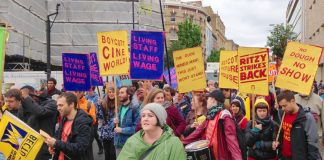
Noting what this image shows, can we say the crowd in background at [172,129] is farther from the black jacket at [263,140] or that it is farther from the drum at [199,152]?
the drum at [199,152]

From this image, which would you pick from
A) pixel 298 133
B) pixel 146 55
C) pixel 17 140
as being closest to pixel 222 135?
pixel 298 133

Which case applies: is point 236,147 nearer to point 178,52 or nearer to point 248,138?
point 248,138

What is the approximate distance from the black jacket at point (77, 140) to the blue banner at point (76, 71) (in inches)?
116

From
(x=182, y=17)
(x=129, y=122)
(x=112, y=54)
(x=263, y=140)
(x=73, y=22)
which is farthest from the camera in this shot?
(x=182, y=17)

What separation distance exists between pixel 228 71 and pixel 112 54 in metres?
3.39

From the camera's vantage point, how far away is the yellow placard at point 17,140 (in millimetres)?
5297

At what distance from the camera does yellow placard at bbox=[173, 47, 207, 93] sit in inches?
324

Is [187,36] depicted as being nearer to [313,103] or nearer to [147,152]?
[313,103]

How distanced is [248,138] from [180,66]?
2.54 meters

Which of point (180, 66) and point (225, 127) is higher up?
point (180, 66)

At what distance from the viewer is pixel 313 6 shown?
39750mm

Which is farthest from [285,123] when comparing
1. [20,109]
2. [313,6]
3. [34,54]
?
[313,6]

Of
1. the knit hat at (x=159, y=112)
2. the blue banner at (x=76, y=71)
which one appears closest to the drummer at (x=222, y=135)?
the knit hat at (x=159, y=112)

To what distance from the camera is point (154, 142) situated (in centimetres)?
414
